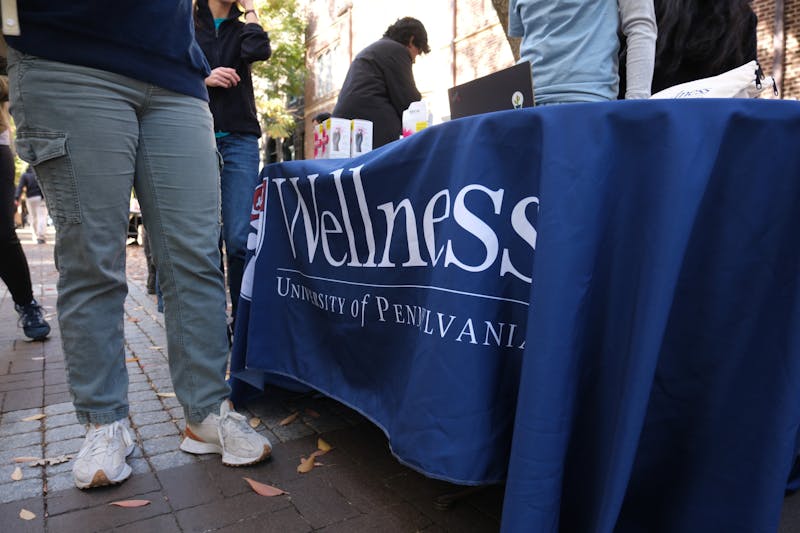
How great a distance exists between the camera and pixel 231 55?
289cm

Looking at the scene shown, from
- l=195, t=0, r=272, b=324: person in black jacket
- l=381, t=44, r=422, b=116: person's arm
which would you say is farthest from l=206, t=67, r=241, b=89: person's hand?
l=381, t=44, r=422, b=116: person's arm

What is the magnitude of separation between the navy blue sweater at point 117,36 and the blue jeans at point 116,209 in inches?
1.4

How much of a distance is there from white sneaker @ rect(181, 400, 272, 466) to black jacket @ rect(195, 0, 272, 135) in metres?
1.49

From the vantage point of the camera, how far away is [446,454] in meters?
1.35

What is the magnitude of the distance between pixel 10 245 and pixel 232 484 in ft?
8.25

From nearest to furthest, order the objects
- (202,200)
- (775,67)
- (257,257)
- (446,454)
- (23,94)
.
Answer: (446,454)
(23,94)
(202,200)
(257,257)
(775,67)

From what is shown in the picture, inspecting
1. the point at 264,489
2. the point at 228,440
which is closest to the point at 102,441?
the point at 228,440

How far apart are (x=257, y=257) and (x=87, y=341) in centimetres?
70

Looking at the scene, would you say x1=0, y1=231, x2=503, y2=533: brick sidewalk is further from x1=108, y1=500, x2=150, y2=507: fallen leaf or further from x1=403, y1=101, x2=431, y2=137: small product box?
x1=403, y1=101, x2=431, y2=137: small product box

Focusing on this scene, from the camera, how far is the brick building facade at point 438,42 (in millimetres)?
8477

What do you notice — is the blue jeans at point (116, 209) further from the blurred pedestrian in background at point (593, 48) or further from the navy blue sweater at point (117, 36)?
the blurred pedestrian in background at point (593, 48)

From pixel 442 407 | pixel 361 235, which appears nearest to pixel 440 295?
pixel 442 407

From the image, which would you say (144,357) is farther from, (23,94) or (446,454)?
(446,454)

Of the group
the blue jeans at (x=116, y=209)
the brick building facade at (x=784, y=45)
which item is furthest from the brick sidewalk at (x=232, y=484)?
the brick building facade at (x=784, y=45)
